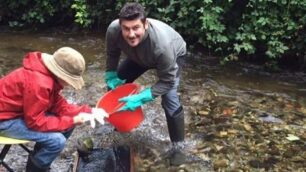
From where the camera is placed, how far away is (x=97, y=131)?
4.29 m

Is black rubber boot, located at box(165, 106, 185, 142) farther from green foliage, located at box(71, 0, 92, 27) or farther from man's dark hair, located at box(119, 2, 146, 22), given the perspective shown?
green foliage, located at box(71, 0, 92, 27)

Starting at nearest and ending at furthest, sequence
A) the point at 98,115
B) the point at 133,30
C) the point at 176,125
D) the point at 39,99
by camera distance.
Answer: the point at 39,99 → the point at 98,115 → the point at 133,30 → the point at 176,125

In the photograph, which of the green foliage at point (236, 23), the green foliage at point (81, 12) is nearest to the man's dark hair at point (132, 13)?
the green foliage at point (236, 23)

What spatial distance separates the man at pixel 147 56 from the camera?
130 inches

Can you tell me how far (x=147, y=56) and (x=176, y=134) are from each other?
0.80 meters

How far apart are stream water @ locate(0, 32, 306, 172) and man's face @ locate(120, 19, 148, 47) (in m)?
1.03

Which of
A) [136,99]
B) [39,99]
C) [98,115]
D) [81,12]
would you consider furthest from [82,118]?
[81,12]

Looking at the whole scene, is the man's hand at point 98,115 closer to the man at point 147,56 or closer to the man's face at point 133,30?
the man at point 147,56

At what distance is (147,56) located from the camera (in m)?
3.52

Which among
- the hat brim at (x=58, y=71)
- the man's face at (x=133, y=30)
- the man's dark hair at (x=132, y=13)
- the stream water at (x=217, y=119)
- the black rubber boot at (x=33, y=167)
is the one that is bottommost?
the stream water at (x=217, y=119)

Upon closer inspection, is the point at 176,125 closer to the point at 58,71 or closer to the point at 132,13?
the point at 132,13

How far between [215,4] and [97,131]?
266 cm

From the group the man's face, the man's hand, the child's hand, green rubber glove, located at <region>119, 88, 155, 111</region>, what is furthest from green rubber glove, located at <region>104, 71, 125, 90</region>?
the child's hand

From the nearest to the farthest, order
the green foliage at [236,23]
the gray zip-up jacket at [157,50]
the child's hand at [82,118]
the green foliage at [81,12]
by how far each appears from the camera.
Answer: the child's hand at [82,118]
the gray zip-up jacket at [157,50]
the green foliage at [236,23]
the green foliage at [81,12]
